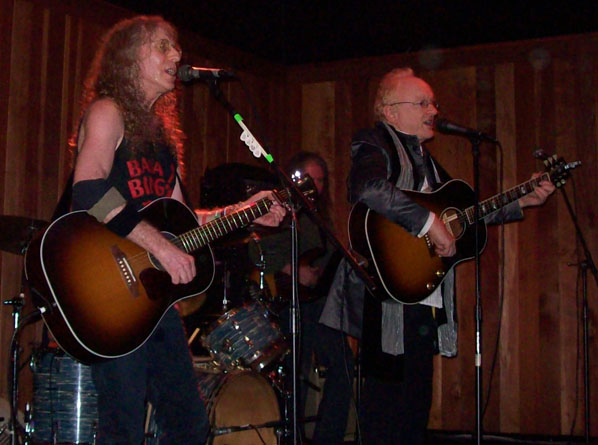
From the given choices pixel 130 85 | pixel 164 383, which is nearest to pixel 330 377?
pixel 164 383

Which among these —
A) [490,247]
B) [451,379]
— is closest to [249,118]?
[490,247]

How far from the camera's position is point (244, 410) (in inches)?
178

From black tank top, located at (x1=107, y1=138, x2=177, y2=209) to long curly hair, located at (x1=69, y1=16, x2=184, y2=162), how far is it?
0.04 metres

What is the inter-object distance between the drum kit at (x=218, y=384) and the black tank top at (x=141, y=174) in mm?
1220

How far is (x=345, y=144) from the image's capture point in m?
6.94

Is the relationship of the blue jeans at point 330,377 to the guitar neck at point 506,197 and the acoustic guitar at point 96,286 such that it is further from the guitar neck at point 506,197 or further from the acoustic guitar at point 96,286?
the acoustic guitar at point 96,286

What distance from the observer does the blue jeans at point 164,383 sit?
2.63 m

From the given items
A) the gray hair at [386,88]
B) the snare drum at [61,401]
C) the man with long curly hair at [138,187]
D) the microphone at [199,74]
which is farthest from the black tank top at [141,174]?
the snare drum at [61,401]

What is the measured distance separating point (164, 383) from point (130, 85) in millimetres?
1173

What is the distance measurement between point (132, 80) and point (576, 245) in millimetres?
4295

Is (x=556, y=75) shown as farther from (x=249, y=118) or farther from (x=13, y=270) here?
(x=13, y=270)

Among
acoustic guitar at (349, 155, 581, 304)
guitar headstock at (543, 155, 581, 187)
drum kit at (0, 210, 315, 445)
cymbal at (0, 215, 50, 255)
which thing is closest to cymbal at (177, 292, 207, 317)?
drum kit at (0, 210, 315, 445)

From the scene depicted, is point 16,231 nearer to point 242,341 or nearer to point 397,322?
point 242,341

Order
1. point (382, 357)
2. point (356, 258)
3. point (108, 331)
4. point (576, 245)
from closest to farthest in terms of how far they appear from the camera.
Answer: point (108, 331)
point (356, 258)
point (382, 357)
point (576, 245)
